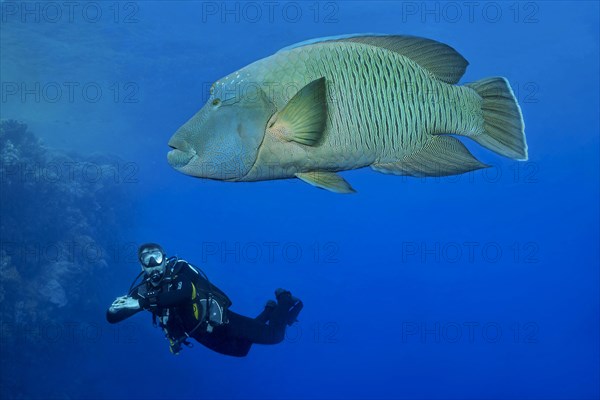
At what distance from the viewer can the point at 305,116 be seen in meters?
2.17

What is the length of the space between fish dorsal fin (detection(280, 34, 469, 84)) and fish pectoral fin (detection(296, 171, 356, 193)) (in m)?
0.69

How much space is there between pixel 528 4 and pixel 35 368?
1029 inches

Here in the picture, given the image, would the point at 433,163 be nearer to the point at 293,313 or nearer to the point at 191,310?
the point at 191,310

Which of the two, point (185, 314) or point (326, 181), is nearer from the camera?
point (326, 181)

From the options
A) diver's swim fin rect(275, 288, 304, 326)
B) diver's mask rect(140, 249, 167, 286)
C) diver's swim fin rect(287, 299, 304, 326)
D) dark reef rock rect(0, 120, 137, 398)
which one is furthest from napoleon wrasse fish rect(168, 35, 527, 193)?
dark reef rock rect(0, 120, 137, 398)

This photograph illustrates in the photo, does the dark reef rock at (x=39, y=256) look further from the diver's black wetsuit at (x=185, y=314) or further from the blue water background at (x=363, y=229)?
the diver's black wetsuit at (x=185, y=314)

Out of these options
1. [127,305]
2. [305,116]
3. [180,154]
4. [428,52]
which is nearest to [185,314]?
[127,305]

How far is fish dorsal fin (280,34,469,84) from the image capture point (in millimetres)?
2607

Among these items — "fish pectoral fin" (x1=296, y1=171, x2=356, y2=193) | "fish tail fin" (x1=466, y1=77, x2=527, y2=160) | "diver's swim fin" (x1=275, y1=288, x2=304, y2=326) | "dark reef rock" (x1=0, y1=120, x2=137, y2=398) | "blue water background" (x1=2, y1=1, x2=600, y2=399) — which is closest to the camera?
"fish pectoral fin" (x1=296, y1=171, x2=356, y2=193)

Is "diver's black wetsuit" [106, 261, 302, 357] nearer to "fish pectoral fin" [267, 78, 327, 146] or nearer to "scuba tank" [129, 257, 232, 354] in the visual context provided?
"scuba tank" [129, 257, 232, 354]

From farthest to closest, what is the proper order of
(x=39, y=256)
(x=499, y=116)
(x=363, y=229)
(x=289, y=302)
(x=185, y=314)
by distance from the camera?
(x=363, y=229)
(x=39, y=256)
(x=289, y=302)
(x=185, y=314)
(x=499, y=116)

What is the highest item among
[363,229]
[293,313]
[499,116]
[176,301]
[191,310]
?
[363,229]

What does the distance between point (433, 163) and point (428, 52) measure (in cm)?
62

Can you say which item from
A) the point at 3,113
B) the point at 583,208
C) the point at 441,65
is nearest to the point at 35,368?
the point at 3,113
